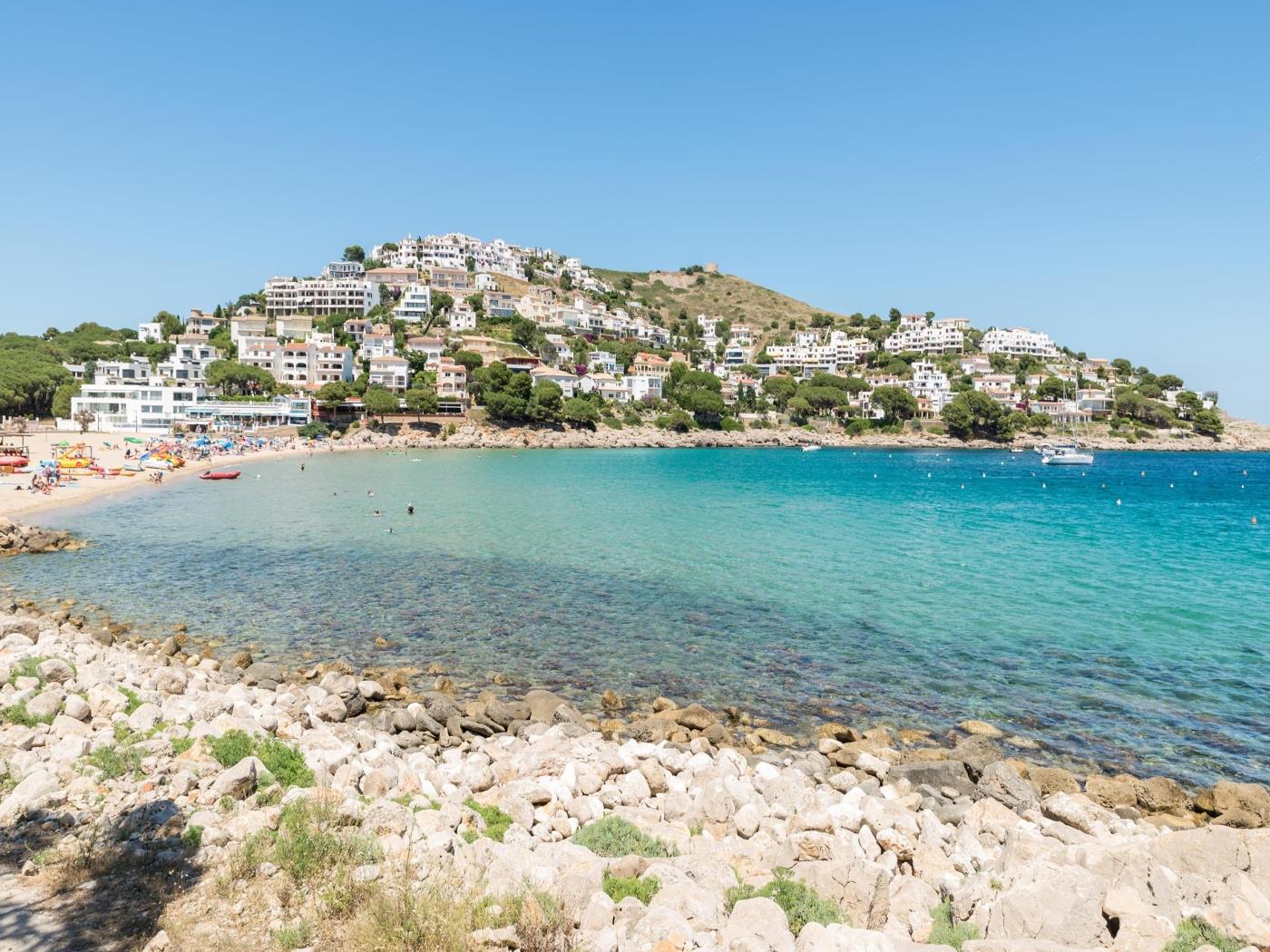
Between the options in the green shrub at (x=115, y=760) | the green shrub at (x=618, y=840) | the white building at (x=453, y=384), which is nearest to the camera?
the green shrub at (x=618, y=840)

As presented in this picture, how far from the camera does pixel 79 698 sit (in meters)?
11.3

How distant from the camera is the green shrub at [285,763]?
9328 mm

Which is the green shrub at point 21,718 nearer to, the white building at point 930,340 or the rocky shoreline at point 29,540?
the rocky shoreline at point 29,540

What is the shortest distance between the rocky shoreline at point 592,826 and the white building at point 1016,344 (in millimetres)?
200267

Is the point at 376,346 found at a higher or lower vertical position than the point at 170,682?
higher

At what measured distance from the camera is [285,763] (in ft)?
31.6

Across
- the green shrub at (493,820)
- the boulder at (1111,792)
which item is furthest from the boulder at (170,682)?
the boulder at (1111,792)

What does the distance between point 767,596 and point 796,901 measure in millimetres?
18632

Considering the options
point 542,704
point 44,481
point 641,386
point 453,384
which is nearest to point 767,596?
point 542,704

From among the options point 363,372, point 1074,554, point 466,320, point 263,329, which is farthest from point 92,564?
point 466,320

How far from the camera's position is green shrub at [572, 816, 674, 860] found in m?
8.16

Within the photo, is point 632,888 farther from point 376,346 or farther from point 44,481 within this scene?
point 376,346

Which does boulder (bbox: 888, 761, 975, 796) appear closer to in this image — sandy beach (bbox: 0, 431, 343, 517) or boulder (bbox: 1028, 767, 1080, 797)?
boulder (bbox: 1028, 767, 1080, 797)

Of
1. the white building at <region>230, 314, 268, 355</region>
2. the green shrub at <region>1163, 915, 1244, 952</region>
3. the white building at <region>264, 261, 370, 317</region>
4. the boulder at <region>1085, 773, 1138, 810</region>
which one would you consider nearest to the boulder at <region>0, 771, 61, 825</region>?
the green shrub at <region>1163, 915, 1244, 952</region>
